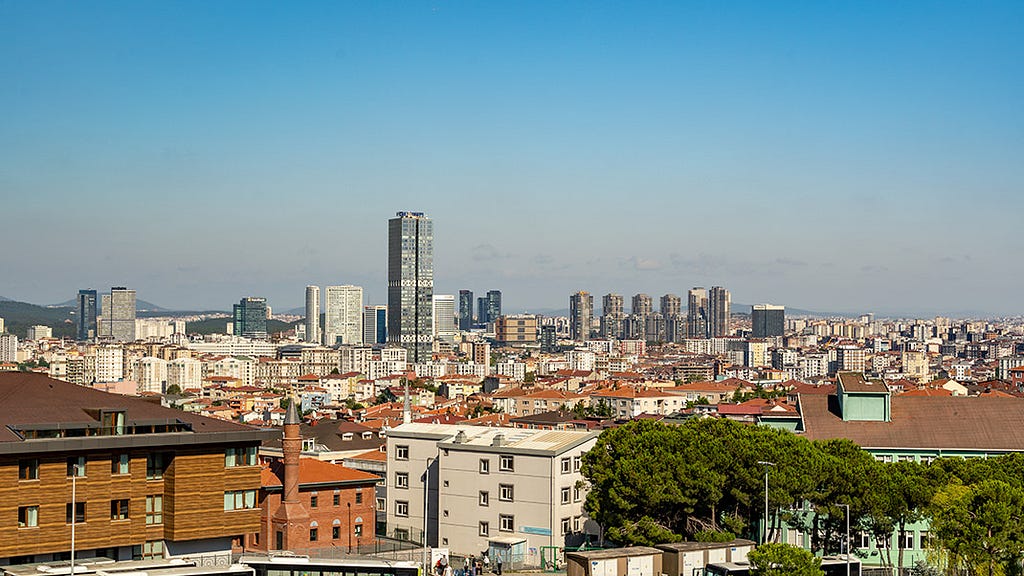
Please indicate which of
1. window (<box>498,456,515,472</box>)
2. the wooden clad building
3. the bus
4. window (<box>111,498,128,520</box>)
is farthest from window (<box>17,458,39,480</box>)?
window (<box>498,456,515,472</box>)

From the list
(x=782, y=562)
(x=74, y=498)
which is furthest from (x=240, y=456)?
(x=782, y=562)

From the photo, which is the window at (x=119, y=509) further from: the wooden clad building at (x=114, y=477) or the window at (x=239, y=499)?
the window at (x=239, y=499)

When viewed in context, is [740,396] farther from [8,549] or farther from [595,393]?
[8,549]

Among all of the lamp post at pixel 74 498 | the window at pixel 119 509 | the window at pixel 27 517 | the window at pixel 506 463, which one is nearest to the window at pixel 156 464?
the window at pixel 119 509

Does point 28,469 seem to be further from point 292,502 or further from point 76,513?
point 292,502

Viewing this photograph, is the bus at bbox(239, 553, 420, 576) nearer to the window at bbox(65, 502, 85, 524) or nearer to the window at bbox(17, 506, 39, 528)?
the window at bbox(65, 502, 85, 524)
